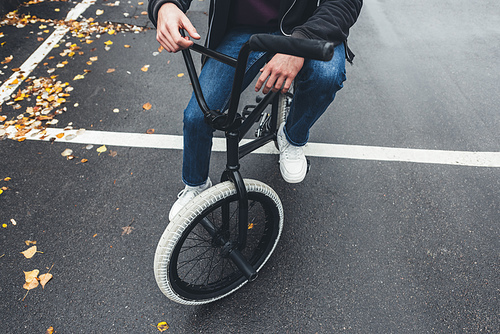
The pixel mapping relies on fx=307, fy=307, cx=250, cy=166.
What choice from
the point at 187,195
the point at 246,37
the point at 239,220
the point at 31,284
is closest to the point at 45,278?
the point at 31,284

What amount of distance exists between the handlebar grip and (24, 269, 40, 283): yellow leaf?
2068 mm

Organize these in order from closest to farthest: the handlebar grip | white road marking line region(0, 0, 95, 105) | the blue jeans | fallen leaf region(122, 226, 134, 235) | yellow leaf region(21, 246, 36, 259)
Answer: the handlebar grip < the blue jeans < yellow leaf region(21, 246, 36, 259) < fallen leaf region(122, 226, 134, 235) < white road marking line region(0, 0, 95, 105)

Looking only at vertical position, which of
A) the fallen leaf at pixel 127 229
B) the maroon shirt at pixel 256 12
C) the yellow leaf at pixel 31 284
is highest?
the maroon shirt at pixel 256 12

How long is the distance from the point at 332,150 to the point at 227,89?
1431 mm

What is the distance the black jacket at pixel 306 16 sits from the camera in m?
1.56

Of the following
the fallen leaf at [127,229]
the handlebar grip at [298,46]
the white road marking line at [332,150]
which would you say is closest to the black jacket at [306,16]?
the handlebar grip at [298,46]

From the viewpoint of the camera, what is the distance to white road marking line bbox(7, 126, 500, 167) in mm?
2842

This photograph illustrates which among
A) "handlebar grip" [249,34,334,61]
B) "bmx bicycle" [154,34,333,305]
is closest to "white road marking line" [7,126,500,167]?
"bmx bicycle" [154,34,333,305]

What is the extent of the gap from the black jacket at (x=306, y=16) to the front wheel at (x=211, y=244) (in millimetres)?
847

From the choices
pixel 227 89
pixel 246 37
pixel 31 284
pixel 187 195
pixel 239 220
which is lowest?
pixel 31 284

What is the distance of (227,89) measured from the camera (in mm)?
1837

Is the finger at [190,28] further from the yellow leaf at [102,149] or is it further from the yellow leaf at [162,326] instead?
the yellow leaf at [102,149]

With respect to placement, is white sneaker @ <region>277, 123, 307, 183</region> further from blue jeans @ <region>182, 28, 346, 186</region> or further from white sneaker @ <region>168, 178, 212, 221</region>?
white sneaker @ <region>168, 178, 212, 221</region>

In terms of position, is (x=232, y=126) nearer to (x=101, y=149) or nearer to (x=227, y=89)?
(x=227, y=89)
